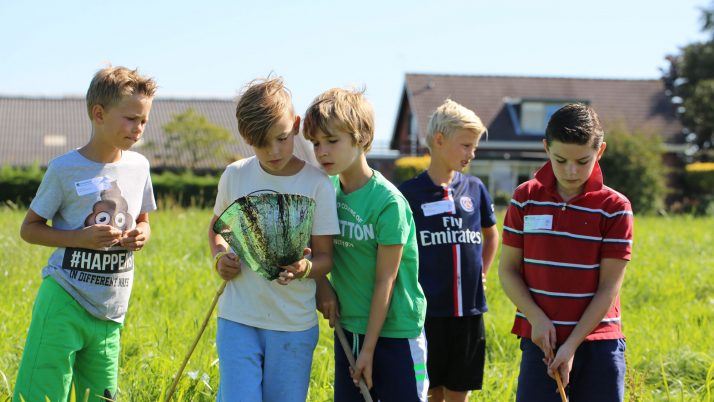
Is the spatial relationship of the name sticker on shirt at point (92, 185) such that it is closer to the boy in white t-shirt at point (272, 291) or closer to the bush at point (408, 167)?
the boy in white t-shirt at point (272, 291)

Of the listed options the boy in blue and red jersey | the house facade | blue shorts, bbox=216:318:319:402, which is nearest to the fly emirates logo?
the boy in blue and red jersey

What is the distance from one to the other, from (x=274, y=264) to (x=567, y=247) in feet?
3.34

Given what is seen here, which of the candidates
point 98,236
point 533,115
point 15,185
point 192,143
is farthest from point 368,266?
point 533,115

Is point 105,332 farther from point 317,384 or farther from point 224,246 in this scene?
point 317,384

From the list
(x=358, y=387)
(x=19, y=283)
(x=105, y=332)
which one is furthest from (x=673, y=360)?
(x=19, y=283)

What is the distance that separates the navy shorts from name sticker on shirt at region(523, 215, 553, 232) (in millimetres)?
847

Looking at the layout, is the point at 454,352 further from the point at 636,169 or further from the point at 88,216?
the point at 636,169

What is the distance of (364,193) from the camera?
2740 mm

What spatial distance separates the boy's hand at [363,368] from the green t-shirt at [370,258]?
11 cm

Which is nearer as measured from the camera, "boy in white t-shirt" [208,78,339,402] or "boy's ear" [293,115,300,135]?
"boy in white t-shirt" [208,78,339,402]

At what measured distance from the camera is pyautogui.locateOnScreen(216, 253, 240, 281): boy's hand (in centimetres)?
265

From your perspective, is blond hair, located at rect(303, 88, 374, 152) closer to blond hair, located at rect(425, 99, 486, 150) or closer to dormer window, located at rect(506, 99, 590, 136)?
blond hair, located at rect(425, 99, 486, 150)

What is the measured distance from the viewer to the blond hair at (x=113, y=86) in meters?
2.86

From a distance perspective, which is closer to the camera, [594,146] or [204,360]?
[594,146]
